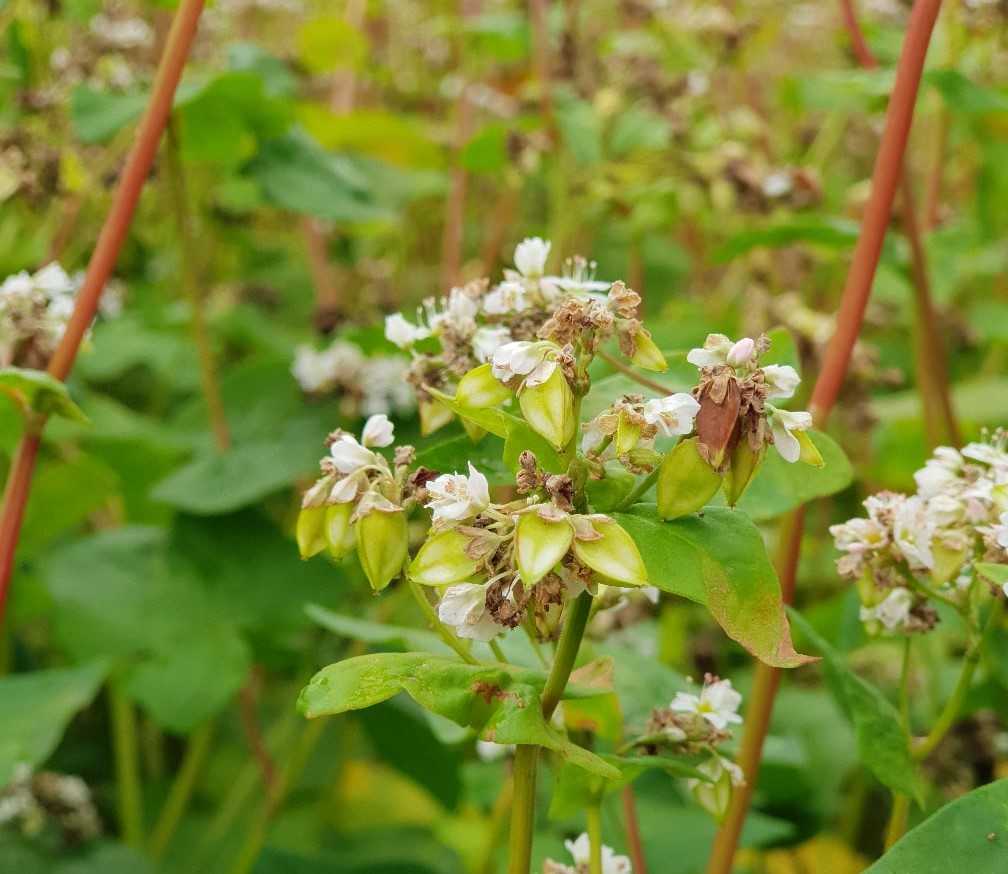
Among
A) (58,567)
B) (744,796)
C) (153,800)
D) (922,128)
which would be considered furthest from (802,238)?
(922,128)

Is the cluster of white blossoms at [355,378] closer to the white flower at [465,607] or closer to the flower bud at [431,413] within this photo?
the flower bud at [431,413]

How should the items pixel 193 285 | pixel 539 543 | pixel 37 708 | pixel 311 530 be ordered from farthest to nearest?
pixel 193 285
pixel 37 708
pixel 311 530
pixel 539 543

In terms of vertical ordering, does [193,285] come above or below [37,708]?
above

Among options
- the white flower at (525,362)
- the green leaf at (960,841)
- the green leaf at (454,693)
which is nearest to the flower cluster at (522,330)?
the white flower at (525,362)

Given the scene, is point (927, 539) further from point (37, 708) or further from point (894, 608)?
point (37, 708)

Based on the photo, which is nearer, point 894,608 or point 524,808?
point 524,808

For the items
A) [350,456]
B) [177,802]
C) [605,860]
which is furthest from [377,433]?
[177,802]

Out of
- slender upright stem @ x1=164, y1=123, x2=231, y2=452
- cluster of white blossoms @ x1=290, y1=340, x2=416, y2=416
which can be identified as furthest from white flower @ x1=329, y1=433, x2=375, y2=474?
slender upright stem @ x1=164, y1=123, x2=231, y2=452

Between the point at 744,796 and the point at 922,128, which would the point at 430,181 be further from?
the point at 744,796
